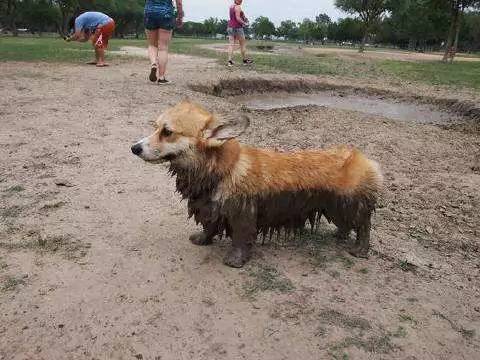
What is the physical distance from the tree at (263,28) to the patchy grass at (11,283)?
406 ft

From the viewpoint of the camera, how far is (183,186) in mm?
3479

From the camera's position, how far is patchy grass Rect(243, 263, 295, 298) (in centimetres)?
329

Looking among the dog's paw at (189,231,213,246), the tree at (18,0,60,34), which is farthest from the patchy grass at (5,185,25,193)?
the tree at (18,0,60,34)

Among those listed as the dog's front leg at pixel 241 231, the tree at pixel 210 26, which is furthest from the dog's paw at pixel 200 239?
the tree at pixel 210 26

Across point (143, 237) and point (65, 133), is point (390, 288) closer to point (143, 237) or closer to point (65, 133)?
point (143, 237)

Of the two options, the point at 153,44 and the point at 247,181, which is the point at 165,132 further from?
the point at 153,44

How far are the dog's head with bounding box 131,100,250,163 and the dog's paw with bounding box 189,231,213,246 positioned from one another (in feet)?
2.95

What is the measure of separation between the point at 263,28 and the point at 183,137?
406 ft

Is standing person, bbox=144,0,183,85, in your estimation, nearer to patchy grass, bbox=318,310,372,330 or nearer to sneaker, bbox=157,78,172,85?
sneaker, bbox=157,78,172,85

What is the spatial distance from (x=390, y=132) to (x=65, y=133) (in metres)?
5.23

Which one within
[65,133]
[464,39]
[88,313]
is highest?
[464,39]

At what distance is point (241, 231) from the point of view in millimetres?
3547

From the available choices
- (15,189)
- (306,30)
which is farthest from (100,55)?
(306,30)

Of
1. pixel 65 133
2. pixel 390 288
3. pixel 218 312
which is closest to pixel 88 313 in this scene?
pixel 218 312
